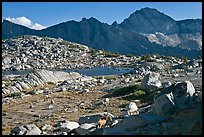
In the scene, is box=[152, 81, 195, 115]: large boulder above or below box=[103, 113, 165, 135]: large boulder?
above

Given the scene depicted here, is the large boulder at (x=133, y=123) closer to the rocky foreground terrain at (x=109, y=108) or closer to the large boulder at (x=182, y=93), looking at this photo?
the rocky foreground terrain at (x=109, y=108)

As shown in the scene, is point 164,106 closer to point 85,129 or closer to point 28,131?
point 85,129

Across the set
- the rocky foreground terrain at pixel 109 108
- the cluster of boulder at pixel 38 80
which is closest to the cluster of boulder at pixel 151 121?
the rocky foreground terrain at pixel 109 108

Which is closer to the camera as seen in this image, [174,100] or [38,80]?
[174,100]

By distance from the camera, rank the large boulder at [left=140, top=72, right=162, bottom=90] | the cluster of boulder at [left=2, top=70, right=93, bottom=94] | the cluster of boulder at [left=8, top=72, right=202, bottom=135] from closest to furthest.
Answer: the cluster of boulder at [left=8, top=72, right=202, bottom=135] < the large boulder at [left=140, top=72, right=162, bottom=90] < the cluster of boulder at [left=2, top=70, right=93, bottom=94]

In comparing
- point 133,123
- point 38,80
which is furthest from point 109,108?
point 38,80

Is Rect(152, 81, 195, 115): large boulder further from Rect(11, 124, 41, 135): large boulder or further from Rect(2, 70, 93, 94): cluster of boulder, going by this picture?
Rect(2, 70, 93, 94): cluster of boulder

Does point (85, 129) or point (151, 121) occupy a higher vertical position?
point (151, 121)

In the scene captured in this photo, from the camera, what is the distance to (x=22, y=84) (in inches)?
2215

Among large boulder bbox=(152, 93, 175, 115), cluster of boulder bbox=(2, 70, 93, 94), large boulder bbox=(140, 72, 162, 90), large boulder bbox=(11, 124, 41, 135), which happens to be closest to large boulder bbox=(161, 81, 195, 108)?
large boulder bbox=(152, 93, 175, 115)

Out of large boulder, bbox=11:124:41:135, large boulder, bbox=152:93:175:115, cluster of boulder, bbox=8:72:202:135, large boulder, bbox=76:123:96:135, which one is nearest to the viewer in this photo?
cluster of boulder, bbox=8:72:202:135

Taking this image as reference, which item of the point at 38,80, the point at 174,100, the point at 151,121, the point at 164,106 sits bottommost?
the point at 151,121

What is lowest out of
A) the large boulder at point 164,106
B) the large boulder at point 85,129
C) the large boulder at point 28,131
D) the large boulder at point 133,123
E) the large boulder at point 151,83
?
the large boulder at point 28,131

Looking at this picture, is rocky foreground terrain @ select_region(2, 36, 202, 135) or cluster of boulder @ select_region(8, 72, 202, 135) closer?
cluster of boulder @ select_region(8, 72, 202, 135)
